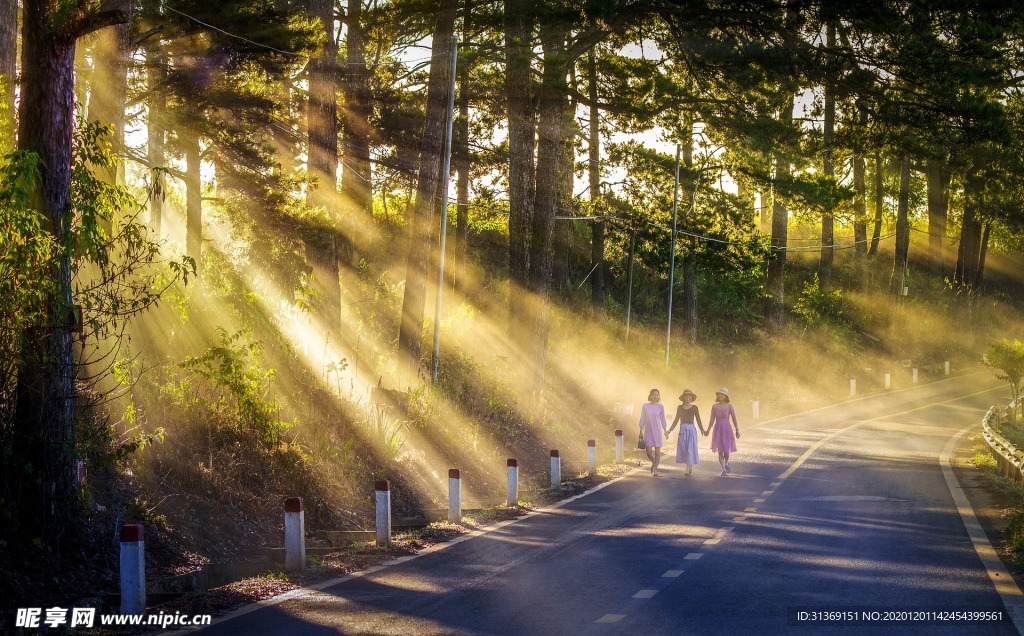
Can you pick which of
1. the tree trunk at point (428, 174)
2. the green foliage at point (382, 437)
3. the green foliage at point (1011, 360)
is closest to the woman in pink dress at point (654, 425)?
the tree trunk at point (428, 174)

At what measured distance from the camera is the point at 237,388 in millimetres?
13570

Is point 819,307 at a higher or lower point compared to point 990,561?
higher

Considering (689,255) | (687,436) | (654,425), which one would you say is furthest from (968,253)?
(687,436)

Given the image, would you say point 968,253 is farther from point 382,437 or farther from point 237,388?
point 237,388

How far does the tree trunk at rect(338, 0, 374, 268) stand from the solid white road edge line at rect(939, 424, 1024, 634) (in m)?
17.1

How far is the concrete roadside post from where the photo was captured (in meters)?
10.6

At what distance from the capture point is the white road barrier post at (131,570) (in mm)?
8359

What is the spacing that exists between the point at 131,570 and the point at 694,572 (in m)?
5.40

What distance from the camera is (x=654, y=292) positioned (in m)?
54.8

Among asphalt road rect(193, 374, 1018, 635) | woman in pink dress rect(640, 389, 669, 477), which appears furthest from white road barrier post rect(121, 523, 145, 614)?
woman in pink dress rect(640, 389, 669, 477)

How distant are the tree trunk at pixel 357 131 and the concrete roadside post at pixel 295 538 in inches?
732

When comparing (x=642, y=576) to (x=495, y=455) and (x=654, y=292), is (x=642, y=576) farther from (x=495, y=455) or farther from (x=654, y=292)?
(x=654, y=292)

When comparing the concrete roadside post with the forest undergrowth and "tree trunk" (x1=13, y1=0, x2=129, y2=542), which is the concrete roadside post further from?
"tree trunk" (x1=13, y1=0, x2=129, y2=542)
